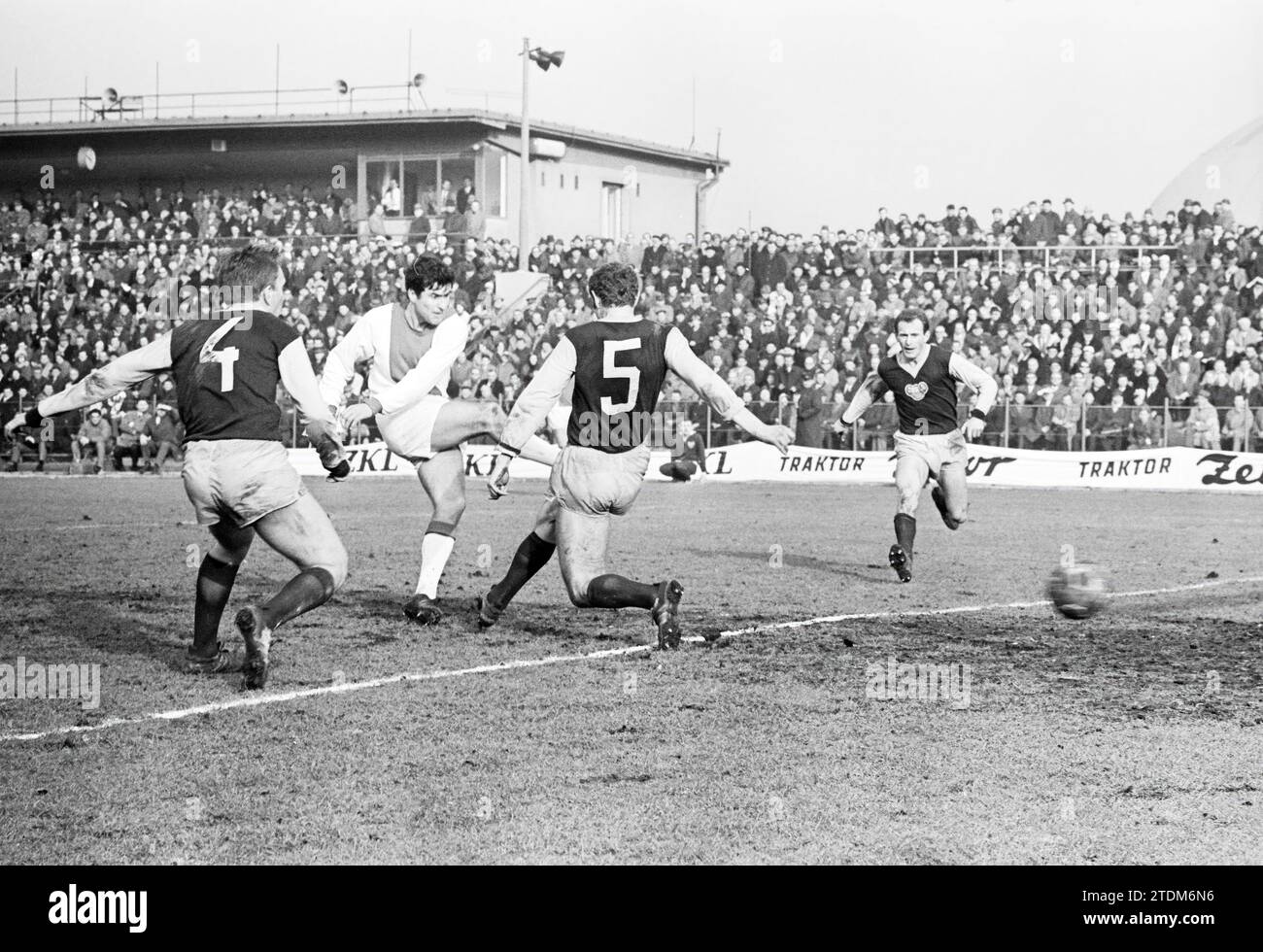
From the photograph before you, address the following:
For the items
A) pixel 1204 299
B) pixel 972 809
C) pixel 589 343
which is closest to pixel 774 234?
pixel 1204 299

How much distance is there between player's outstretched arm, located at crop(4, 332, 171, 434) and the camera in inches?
279

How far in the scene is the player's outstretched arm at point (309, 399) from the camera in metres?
7.14

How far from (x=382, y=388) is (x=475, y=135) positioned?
33511 mm

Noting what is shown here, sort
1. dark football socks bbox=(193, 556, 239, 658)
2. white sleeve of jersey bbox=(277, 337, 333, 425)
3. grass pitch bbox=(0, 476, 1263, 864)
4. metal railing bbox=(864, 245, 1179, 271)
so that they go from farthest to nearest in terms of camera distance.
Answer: metal railing bbox=(864, 245, 1179, 271)
dark football socks bbox=(193, 556, 239, 658)
white sleeve of jersey bbox=(277, 337, 333, 425)
grass pitch bbox=(0, 476, 1263, 864)

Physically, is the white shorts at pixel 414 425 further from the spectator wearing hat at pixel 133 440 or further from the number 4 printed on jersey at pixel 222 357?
the spectator wearing hat at pixel 133 440

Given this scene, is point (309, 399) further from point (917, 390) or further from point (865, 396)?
point (917, 390)

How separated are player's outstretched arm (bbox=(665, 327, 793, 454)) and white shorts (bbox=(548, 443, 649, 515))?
0.50 metres

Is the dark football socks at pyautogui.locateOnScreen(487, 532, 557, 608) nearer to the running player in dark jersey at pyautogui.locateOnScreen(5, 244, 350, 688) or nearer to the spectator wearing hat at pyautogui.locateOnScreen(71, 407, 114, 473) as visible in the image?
the running player in dark jersey at pyautogui.locateOnScreen(5, 244, 350, 688)

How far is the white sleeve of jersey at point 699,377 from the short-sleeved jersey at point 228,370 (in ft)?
6.50

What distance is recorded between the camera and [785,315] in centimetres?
2855

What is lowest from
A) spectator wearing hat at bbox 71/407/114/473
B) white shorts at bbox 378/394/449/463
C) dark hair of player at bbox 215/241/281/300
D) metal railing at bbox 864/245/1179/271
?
spectator wearing hat at bbox 71/407/114/473

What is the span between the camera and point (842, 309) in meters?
28.4

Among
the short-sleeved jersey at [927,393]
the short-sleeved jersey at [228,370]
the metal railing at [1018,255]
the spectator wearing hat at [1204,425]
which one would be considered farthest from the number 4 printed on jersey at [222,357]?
the metal railing at [1018,255]

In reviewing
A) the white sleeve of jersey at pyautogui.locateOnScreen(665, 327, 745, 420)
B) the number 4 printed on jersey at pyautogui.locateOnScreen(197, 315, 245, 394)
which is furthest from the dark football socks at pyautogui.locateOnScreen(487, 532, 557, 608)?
the number 4 printed on jersey at pyautogui.locateOnScreen(197, 315, 245, 394)
